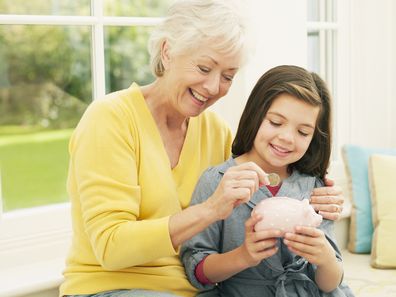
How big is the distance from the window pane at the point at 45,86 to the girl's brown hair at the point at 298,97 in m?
0.71

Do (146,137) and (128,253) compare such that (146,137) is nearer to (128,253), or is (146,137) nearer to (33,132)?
(128,253)

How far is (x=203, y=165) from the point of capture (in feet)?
5.88

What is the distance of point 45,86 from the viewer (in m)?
3.72

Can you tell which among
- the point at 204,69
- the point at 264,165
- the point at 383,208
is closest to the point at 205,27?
the point at 204,69

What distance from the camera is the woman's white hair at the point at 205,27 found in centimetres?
154

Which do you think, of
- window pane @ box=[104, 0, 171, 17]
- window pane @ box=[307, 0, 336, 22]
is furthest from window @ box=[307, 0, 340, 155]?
window pane @ box=[104, 0, 171, 17]

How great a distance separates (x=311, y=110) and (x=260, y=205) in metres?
0.29

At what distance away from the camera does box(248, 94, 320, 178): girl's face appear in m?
1.58

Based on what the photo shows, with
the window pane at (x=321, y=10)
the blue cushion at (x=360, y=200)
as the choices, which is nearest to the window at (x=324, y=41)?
the window pane at (x=321, y=10)

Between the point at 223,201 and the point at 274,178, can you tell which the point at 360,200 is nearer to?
the point at 274,178

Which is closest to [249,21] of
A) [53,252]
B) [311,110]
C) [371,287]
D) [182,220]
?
[311,110]

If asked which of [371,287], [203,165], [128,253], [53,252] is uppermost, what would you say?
[203,165]

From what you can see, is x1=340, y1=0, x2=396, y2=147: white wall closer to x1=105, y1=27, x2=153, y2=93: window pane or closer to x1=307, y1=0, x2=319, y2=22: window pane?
x1=307, y1=0, x2=319, y2=22: window pane

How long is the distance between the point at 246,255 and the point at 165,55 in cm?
55
